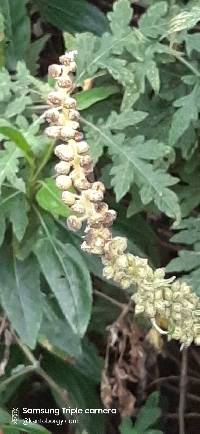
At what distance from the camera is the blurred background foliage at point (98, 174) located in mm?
1188

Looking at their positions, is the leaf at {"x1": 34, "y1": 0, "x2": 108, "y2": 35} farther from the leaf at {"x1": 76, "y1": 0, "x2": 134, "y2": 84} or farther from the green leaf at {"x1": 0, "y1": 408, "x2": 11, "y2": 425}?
the green leaf at {"x1": 0, "y1": 408, "x2": 11, "y2": 425}

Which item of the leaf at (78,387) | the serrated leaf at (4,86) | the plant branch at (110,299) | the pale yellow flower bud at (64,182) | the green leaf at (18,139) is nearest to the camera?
the pale yellow flower bud at (64,182)

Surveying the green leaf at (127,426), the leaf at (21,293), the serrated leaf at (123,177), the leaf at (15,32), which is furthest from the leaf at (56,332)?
the leaf at (15,32)

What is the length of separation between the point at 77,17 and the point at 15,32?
0.14 m

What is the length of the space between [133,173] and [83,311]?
0.77ft

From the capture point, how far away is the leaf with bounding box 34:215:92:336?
48.6 inches

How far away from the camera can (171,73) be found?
53.3 inches

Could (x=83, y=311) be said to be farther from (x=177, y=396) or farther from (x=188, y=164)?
(x=177, y=396)

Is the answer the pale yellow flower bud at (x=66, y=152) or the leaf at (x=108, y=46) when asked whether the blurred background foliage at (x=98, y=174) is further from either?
the pale yellow flower bud at (x=66, y=152)

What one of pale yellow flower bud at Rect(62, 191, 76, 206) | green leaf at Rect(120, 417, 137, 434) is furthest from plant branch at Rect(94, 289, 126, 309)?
pale yellow flower bud at Rect(62, 191, 76, 206)

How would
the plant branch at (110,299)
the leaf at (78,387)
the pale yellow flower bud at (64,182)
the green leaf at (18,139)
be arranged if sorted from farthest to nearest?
the leaf at (78,387)
the plant branch at (110,299)
the green leaf at (18,139)
the pale yellow flower bud at (64,182)

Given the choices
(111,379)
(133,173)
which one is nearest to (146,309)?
(133,173)

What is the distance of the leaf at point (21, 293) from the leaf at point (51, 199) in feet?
0.44

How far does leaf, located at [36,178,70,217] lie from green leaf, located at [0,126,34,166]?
5cm
